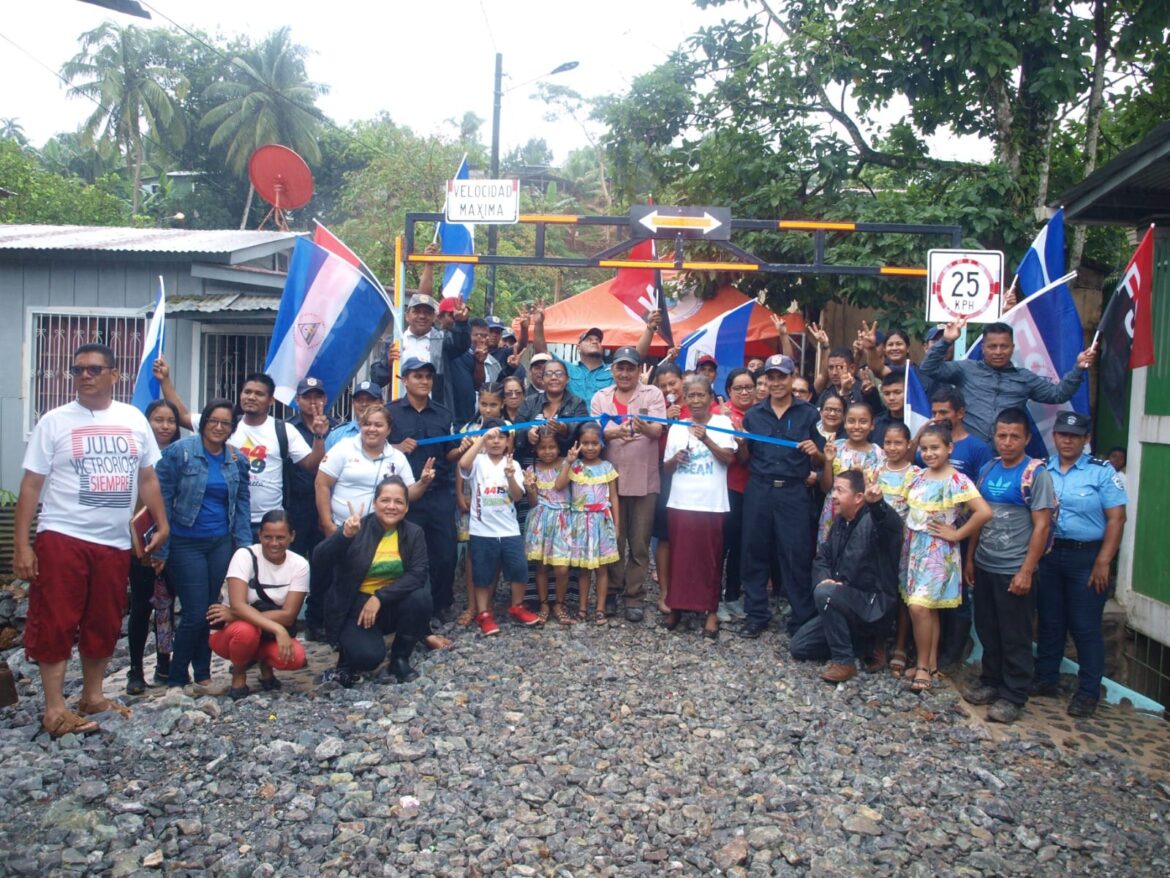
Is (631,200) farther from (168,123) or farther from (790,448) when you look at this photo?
(168,123)

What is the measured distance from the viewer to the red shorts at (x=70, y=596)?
544 centimetres

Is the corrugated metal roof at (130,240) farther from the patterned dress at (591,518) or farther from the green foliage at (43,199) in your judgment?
the green foliage at (43,199)

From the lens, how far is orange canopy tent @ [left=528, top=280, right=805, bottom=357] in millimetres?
14562

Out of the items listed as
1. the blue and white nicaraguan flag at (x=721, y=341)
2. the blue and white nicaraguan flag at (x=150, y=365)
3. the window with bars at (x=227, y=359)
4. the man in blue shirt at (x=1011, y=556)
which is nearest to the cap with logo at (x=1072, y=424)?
the man in blue shirt at (x=1011, y=556)

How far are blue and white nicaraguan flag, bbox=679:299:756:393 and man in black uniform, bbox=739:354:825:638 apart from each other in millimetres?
2502

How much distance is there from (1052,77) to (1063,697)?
7.39 meters

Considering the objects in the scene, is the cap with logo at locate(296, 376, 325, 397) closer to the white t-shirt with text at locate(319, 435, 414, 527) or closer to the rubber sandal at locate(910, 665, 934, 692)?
the white t-shirt with text at locate(319, 435, 414, 527)

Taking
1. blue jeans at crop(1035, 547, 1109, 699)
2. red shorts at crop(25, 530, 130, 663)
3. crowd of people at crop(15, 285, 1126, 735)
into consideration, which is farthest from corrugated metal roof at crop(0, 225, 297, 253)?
blue jeans at crop(1035, 547, 1109, 699)

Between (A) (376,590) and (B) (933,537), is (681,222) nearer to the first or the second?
(B) (933,537)

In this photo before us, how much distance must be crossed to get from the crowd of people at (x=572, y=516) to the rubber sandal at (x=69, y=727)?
2 centimetres

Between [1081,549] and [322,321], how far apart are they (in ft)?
18.6

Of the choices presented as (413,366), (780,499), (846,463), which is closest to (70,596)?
(413,366)

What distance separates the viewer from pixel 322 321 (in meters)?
8.16

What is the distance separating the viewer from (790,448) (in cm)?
730
